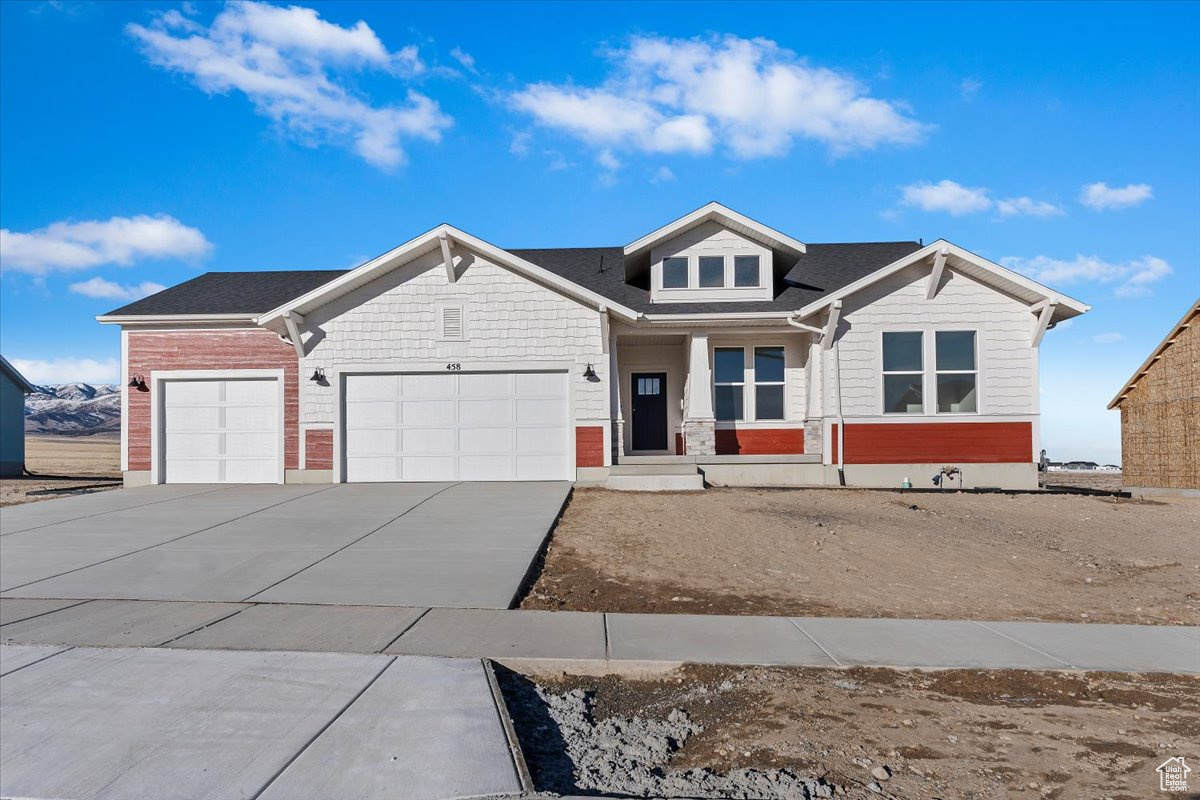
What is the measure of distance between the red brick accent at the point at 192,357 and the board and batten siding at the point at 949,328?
12.0 m

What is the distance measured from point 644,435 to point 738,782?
1493 centimetres

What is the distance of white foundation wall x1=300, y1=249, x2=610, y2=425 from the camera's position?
51.3ft

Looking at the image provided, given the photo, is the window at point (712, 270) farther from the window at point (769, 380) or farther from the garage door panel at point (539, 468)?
the garage door panel at point (539, 468)

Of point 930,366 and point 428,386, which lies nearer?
point 428,386

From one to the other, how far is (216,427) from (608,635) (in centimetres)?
1376

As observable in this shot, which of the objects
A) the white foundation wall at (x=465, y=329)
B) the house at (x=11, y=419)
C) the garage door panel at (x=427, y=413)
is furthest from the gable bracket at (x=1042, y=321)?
the house at (x=11, y=419)

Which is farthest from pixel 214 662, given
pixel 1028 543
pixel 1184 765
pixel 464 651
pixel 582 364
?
pixel 582 364

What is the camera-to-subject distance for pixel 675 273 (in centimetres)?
1709

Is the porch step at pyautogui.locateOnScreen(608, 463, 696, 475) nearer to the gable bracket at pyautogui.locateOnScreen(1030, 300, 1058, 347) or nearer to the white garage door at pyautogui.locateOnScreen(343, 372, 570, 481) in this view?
the white garage door at pyautogui.locateOnScreen(343, 372, 570, 481)

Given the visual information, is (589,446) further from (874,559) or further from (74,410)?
(74,410)

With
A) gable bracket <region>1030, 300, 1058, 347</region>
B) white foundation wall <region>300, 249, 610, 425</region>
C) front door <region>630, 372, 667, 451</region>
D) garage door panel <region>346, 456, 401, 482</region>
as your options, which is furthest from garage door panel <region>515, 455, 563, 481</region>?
gable bracket <region>1030, 300, 1058, 347</region>

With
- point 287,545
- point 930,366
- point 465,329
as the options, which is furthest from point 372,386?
point 930,366

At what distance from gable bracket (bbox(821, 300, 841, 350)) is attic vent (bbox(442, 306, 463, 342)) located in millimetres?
7751

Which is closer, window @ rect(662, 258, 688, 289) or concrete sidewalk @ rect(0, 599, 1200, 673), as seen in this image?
concrete sidewalk @ rect(0, 599, 1200, 673)
